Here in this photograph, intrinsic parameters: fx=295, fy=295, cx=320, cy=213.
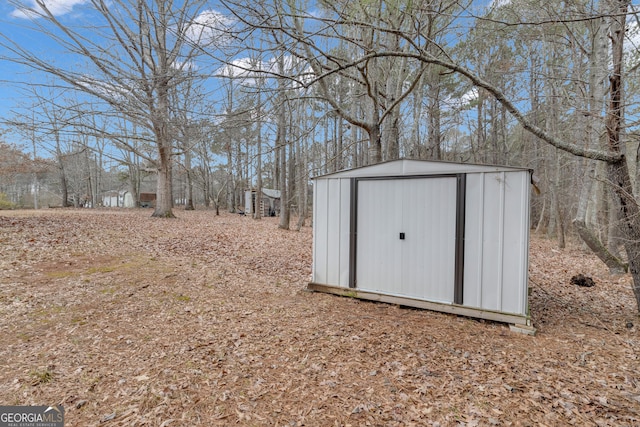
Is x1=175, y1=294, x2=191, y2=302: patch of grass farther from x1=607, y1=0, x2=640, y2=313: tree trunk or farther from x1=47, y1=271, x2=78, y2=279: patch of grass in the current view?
x1=607, y1=0, x2=640, y2=313: tree trunk

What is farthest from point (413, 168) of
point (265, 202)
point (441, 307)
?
point (265, 202)

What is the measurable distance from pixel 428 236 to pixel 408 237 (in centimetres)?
26

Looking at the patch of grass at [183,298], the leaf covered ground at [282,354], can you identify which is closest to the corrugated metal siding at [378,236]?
the leaf covered ground at [282,354]

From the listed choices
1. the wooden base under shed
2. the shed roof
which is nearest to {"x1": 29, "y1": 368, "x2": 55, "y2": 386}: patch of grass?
the wooden base under shed

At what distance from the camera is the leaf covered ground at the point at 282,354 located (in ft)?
6.77

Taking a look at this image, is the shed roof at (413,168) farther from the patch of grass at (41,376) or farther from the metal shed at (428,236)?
the patch of grass at (41,376)

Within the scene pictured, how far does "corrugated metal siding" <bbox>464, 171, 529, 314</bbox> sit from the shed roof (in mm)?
85

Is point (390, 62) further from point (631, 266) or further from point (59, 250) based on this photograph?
point (59, 250)

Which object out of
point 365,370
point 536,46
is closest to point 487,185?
point 365,370

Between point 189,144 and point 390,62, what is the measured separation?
464 centimetres

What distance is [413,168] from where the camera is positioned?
394cm

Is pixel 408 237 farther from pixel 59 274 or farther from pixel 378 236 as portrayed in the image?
pixel 59 274

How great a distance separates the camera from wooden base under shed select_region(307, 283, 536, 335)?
11.0 ft

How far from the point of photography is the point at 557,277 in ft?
19.1
